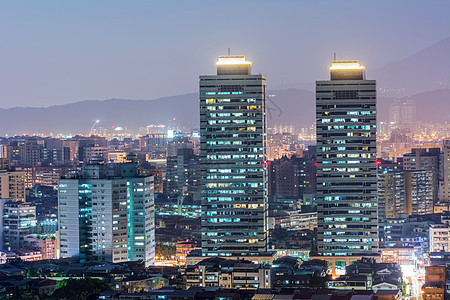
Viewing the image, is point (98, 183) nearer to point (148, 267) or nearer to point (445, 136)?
point (148, 267)

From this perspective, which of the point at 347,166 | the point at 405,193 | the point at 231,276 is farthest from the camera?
the point at 405,193

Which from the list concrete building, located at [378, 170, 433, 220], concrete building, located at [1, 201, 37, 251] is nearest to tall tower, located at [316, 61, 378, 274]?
concrete building, located at [378, 170, 433, 220]

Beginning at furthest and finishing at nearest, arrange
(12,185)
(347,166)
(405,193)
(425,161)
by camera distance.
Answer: (425,161), (405,193), (12,185), (347,166)

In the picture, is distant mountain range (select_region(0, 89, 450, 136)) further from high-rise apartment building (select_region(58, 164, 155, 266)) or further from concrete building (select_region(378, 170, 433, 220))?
high-rise apartment building (select_region(58, 164, 155, 266))

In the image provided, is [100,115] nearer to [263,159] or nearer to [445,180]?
[445,180]

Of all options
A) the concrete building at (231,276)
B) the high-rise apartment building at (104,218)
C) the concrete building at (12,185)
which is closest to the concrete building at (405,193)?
the high-rise apartment building at (104,218)

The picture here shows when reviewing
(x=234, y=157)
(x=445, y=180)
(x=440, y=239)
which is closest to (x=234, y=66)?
(x=234, y=157)

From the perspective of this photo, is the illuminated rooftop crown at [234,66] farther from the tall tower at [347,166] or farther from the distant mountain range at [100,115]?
the distant mountain range at [100,115]
